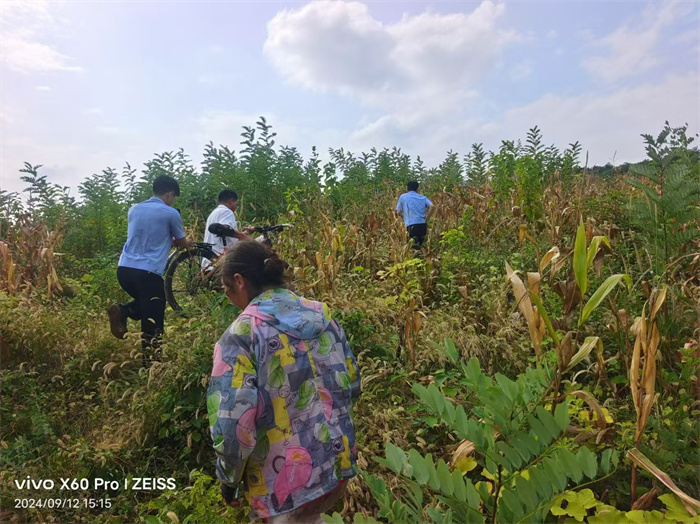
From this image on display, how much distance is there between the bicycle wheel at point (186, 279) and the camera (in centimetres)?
571

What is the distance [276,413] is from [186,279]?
4.93m

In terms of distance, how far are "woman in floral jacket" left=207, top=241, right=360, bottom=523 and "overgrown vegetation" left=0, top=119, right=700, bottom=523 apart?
1.06 ft

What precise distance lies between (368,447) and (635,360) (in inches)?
63.5

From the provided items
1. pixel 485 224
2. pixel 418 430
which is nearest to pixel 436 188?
pixel 485 224

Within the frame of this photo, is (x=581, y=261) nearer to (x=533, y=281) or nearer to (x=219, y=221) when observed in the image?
(x=533, y=281)

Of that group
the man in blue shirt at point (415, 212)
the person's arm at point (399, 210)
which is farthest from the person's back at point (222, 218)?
the man in blue shirt at point (415, 212)

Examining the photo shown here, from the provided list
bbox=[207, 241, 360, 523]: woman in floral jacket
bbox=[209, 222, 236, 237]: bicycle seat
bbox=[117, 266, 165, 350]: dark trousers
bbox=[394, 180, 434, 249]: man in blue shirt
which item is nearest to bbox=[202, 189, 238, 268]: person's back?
bbox=[209, 222, 236, 237]: bicycle seat

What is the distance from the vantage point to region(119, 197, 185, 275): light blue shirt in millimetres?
4242

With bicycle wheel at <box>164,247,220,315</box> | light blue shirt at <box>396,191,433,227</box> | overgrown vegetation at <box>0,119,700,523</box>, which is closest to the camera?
overgrown vegetation at <box>0,119,700,523</box>

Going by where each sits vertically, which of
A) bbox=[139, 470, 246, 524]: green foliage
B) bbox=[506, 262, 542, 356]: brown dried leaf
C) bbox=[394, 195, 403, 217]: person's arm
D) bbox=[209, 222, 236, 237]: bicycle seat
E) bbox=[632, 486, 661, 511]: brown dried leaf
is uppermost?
bbox=[394, 195, 403, 217]: person's arm

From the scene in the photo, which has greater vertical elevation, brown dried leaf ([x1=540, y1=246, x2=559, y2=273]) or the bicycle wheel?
brown dried leaf ([x1=540, y1=246, x2=559, y2=273])

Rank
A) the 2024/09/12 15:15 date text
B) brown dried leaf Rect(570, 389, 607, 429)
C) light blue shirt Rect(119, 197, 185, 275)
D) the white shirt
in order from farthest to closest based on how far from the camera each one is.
A: the white shirt < light blue shirt Rect(119, 197, 185, 275) < the 2024/09/12 15:15 date text < brown dried leaf Rect(570, 389, 607, 429)

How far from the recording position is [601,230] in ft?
15.2

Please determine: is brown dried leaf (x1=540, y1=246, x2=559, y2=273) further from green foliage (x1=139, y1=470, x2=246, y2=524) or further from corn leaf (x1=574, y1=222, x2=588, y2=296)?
green foliage (x1=139, y1=470, x2=246, y2=524)
